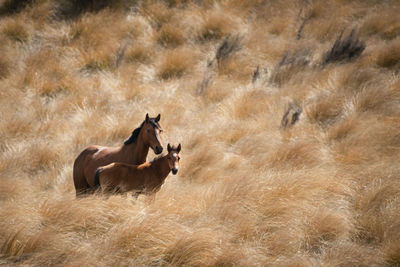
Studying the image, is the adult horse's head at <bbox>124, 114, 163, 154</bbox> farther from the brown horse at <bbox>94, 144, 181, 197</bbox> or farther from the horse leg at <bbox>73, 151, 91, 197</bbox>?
the horse leg at <bbox>73, 151, 91, 197</bbox>

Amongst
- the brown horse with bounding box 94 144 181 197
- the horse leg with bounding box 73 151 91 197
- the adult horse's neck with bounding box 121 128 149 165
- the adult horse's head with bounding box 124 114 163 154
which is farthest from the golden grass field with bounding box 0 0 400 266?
the adult horse's head with bounding box 124 114 163 154

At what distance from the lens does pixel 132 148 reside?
4730mm

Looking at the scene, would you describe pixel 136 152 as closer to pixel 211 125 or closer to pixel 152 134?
pixel 152 134

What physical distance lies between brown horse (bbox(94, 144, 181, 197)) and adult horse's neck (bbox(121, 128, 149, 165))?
250mm

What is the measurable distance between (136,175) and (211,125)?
2.98m

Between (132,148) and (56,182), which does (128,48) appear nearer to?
(56,182)

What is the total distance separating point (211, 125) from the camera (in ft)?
23.5

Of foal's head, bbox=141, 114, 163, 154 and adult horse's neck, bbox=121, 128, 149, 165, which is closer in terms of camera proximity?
foal's head, bbox=141, 114, 163, 154

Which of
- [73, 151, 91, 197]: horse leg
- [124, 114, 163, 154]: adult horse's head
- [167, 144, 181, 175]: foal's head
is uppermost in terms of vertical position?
[124, 114, 163, 154]: adult horse's head

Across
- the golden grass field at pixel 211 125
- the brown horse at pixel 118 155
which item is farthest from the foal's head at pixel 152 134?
the golden grass field at pixel 211 125

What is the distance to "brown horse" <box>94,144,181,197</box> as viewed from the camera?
4320 mm

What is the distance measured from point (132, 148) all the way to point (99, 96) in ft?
12.1

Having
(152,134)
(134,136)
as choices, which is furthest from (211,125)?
(152,134)

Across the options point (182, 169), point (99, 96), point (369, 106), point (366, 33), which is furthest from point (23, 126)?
point (366, 33)
